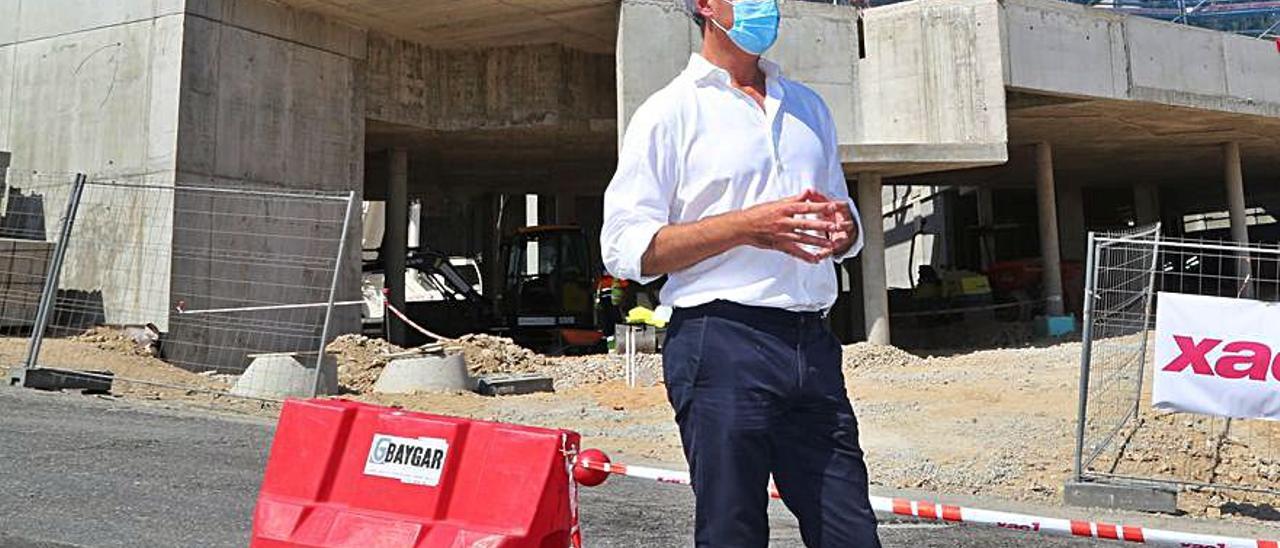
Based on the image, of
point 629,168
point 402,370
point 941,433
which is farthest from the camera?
point 402,370

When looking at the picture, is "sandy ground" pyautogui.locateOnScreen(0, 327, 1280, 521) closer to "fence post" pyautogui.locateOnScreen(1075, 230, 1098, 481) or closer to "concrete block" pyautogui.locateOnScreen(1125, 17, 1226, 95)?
"fence post" pyautogui.locateOnScreen(1075, 230, 1098, 481)

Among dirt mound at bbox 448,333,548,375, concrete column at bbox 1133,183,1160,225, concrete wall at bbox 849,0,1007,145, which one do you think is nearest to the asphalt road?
dirt mound at bbox 448,333,548,375

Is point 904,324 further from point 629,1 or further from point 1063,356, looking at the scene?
point 629,1

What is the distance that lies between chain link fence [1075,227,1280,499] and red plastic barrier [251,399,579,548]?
5.34 m

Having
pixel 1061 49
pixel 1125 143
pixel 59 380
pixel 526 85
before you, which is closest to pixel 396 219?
pixel 526 85

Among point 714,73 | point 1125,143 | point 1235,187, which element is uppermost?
point 1125,143

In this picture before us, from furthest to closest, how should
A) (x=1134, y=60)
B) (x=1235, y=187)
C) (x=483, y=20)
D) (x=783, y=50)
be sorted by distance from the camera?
(x=1235, y=187), (x=1134, y=60), (x=783, y=50), (x=483, y=20)

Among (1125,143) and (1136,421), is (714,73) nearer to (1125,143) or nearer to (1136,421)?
(1136,421)

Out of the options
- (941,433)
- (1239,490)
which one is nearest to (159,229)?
(941,433)

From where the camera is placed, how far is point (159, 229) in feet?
44.6

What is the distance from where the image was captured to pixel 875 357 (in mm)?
16078

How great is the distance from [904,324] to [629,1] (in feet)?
40.5

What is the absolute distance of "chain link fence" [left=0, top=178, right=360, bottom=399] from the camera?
13.0 m

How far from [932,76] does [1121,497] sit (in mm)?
11334
